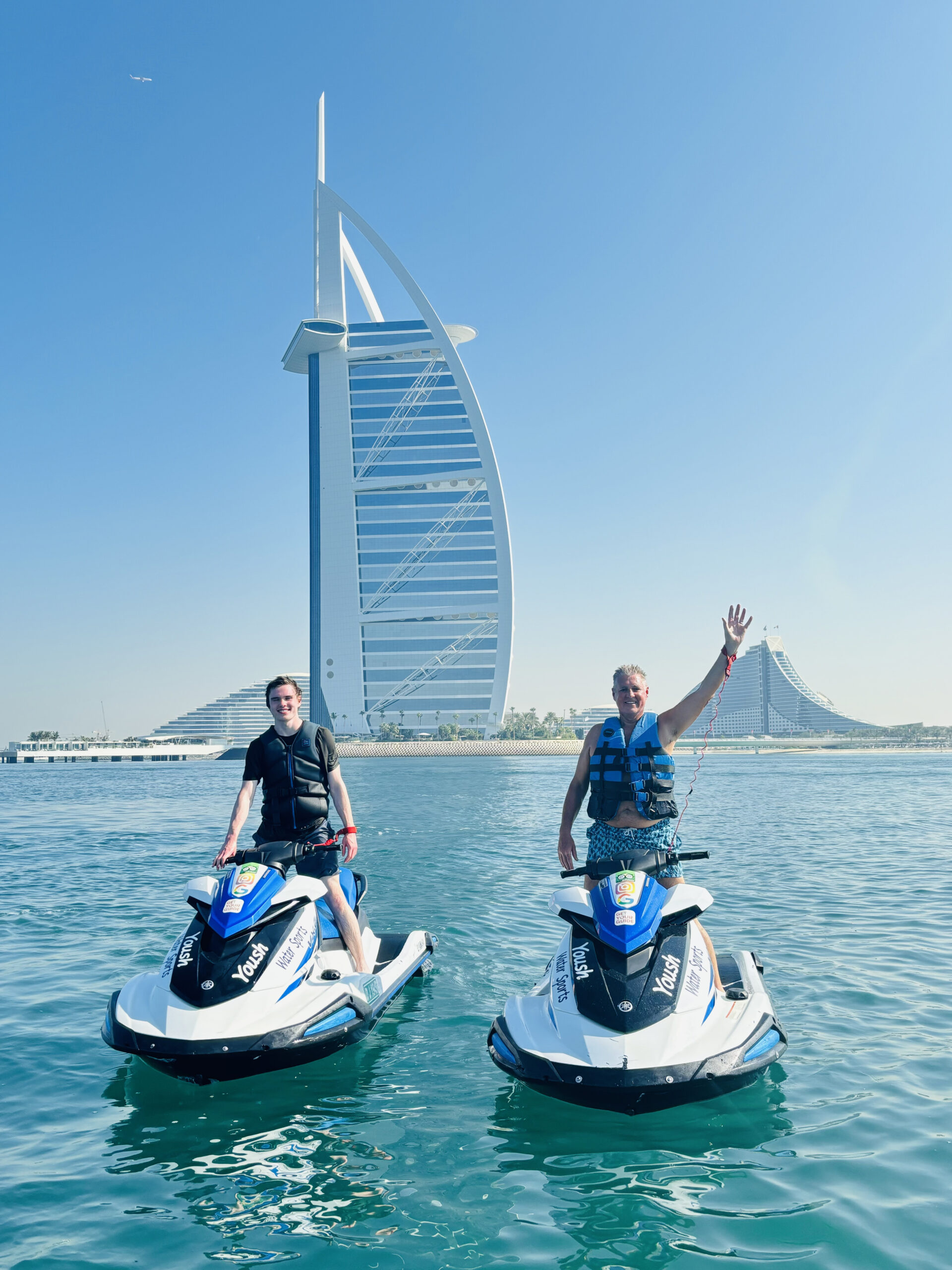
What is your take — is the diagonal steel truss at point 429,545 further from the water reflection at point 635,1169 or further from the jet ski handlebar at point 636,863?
the water reflection at point 635,1169

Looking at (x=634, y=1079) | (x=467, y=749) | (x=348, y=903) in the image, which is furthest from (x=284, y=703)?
(x=467, y=749)

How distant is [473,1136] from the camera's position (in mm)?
3963

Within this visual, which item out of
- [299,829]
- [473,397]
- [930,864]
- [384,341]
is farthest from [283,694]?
[384,341]

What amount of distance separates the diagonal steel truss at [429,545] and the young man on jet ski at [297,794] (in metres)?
102

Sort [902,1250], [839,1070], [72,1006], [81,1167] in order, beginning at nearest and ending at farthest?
1. [902,1250]
2. [81,1167]
3. [839,1070]
4. [72,1006]

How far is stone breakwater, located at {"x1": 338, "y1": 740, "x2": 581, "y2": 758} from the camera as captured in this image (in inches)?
3883

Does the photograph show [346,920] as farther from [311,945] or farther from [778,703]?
[778,703]

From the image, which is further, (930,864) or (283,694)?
(930,864)

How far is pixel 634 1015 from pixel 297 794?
7.82 ft

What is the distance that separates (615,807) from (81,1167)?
2.75m

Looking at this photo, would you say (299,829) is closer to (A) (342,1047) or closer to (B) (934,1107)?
(A) (342,1047)

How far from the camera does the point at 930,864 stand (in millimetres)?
12453

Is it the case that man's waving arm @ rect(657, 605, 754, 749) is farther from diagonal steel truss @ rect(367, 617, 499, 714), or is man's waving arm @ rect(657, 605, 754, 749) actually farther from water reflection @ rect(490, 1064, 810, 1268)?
diagonal steel truss @ rect(367, 617, 499, 714)

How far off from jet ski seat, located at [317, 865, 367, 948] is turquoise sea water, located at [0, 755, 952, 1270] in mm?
634
